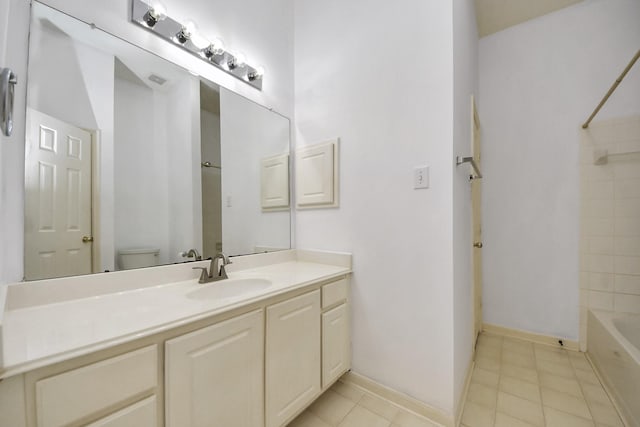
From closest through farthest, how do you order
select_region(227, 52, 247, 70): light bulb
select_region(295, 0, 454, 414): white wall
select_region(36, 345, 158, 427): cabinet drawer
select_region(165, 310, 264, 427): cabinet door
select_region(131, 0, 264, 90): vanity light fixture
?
select_region(36, 345, 158, 427): cabinet drawer → select_region(165, 310, 264, 427): cabinet door → select_region(131, 0, 264, 90): vanity light fixture → select_region(295, 0, 454, 414): white wall → select_region(227, 52, 247, 70): light bulb

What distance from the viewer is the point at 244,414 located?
952mm

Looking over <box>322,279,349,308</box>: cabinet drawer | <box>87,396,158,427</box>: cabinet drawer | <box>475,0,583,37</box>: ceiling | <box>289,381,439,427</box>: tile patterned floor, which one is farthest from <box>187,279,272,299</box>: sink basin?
<box>475,0,583,37</box>: ceiling

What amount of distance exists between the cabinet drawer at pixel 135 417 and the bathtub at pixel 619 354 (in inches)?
82.1

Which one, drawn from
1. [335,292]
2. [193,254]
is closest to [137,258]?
[193,254]

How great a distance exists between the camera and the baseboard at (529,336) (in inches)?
78.0

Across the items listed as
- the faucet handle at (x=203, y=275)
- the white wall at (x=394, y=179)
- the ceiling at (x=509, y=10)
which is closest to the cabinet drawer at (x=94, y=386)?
the faucet handle at (x=203, y=275)

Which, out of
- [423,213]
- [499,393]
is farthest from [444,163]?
[499,393]

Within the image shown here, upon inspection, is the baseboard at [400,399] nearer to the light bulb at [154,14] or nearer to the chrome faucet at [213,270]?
the chrome faucet at [213,270]

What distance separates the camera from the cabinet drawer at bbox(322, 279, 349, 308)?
1.37 m

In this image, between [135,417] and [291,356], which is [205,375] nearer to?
[135,417]

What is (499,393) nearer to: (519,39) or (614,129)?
(614,129)

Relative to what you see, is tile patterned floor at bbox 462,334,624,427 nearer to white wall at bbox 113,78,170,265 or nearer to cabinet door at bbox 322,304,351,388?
cabinet door at bbox 322,304,351,388

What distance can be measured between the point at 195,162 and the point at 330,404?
5.22 ft

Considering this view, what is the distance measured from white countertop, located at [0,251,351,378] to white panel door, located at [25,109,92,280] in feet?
0.30
